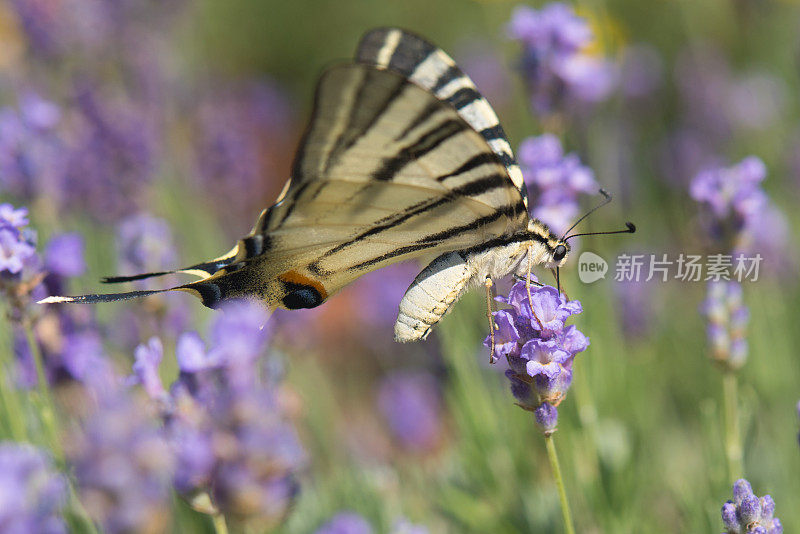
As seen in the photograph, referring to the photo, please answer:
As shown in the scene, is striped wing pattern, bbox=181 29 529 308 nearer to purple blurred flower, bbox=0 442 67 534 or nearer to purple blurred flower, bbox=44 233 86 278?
purple blurred flower, bbox=44 233 86 278

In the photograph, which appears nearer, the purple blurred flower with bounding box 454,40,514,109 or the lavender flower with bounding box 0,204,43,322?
the lavender flower with bounding box 0,204,43,322

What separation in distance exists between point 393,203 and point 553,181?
479 mm

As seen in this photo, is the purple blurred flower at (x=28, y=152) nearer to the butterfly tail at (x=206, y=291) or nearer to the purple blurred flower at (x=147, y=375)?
the butterfly tail at (x=206, y=291)

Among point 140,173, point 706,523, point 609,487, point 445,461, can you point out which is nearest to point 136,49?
point 140,173

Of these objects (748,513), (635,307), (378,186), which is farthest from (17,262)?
(635,307)

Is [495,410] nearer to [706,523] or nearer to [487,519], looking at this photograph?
[487,519]

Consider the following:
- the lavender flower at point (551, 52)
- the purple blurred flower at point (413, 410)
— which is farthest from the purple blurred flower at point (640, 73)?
the purple blurred flower at point (413, 410)

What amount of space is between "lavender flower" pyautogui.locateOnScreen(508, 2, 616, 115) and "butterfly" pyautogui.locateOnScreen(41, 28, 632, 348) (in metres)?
0.57

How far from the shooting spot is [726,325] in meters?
1.72

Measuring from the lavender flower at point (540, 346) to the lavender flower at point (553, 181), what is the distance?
0.62 metres

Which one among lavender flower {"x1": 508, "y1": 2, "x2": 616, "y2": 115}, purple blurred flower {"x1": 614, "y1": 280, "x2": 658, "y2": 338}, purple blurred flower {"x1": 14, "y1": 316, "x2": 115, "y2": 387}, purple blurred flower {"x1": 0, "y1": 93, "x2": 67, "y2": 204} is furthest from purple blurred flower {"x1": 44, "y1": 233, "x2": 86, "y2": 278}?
purple blurred flower {"x1": 614, "y1": 280, "x2": 658, "y2": 338}

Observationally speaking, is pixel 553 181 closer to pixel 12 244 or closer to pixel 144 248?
pixel 144 248

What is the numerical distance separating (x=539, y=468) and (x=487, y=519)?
34 centimetres

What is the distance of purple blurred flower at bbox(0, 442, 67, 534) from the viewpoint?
795 mm
